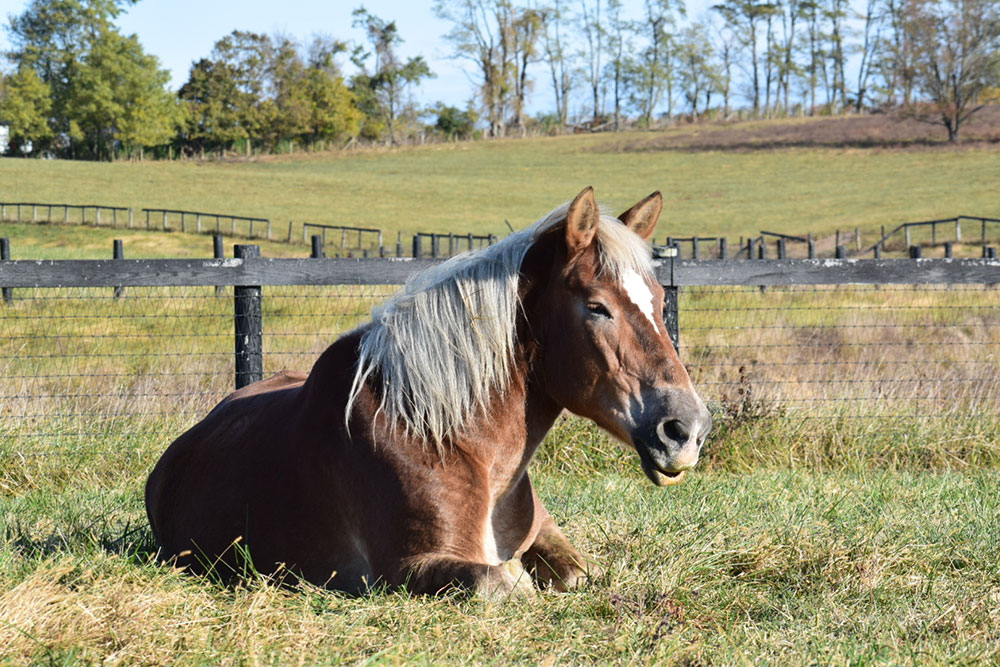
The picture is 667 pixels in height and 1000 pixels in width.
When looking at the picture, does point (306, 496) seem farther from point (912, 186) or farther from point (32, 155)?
point (32, 155)

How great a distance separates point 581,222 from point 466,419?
0.83m

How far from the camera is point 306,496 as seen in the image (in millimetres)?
3602

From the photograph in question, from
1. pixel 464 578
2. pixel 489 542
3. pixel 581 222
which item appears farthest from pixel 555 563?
pixel 581 222

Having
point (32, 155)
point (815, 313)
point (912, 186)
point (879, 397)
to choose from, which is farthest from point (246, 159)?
point (879, 397)

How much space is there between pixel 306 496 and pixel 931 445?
5115 mm

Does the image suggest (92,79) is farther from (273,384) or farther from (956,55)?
(273,384)

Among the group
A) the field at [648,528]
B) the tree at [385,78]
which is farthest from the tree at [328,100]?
the field at [648,528]

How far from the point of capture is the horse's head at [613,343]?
3.05m

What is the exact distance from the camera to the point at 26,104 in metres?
69.0

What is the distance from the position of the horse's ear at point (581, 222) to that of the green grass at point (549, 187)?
4133 cm

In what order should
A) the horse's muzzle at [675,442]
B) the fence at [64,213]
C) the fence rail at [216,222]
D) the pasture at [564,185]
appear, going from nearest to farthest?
1. the horse's muzzle at [675,442]
2. the fence rail at [216,222]
3. the fence at [64,213]
4. the pasture at [564,185]

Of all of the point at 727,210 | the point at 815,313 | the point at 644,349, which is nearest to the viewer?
the point at 644,349

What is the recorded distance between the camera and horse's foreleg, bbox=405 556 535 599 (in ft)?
9.97

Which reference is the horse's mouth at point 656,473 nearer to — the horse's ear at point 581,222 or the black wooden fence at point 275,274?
the horse's ear at point 581,222
